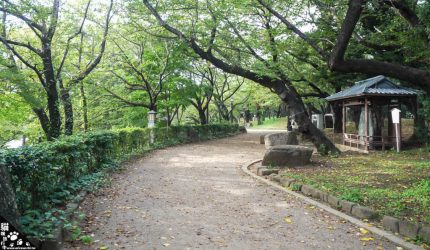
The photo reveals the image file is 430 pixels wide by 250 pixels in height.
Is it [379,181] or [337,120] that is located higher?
[337,120]

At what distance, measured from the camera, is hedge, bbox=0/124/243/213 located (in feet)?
15.5

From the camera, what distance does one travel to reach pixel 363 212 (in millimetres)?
5824

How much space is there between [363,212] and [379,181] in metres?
3.02

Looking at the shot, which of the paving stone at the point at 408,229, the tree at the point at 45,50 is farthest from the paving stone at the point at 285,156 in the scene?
the tree at the point at 45,50

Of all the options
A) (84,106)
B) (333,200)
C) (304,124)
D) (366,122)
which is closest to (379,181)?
(333,200)

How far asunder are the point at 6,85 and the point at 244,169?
409 inches

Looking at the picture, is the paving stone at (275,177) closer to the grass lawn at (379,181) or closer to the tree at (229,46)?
the grass lawn at (379,181)

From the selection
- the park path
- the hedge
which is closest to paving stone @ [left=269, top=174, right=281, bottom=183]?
the park path

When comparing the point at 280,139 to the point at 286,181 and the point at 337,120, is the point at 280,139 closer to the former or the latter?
the point at 286,181

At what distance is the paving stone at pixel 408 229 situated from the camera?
4.80 meters

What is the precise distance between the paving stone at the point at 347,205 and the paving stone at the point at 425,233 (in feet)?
4.72

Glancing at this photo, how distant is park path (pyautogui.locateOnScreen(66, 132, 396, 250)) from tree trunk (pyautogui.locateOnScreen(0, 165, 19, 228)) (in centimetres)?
91

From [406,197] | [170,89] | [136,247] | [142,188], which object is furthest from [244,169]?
[170,89]

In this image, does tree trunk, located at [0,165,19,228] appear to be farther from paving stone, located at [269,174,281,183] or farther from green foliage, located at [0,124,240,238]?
paving stone, located at [269,174,281,183]
